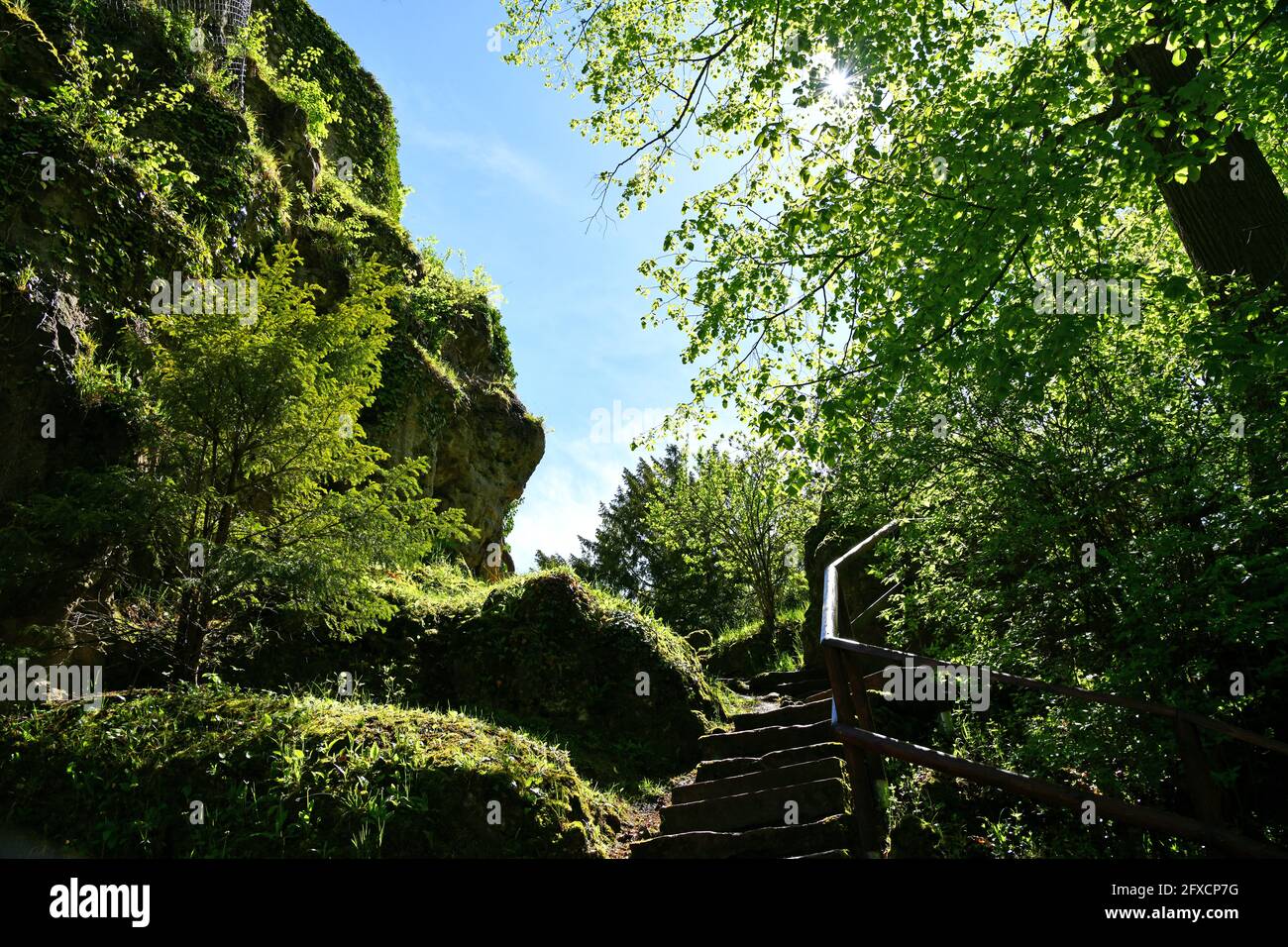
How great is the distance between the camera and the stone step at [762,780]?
5684mm

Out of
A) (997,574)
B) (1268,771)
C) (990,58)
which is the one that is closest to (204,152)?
(990,58)

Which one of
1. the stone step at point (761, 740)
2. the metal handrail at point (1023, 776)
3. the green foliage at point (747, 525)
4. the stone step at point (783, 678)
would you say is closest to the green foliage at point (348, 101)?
the green foliage at point (747, 525)

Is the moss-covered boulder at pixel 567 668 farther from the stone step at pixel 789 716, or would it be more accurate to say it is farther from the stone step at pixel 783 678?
the stone step at pixel 783 678

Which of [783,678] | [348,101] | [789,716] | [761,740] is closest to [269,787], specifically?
[761,740]

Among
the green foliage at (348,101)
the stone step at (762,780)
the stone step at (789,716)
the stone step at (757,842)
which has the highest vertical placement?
the green foliage at (348,101)

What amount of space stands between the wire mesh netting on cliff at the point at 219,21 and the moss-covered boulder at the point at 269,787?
32.7 feet

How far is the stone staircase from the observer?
4.93 m

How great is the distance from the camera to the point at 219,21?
12.9 metres

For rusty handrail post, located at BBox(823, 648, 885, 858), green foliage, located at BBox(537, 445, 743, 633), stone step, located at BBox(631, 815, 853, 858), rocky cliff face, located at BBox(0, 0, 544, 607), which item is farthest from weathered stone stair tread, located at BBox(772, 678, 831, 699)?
green foliage, located at BBox(537, 445, 743, 633)

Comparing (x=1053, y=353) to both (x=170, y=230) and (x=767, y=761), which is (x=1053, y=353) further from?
(x=170, y=230)

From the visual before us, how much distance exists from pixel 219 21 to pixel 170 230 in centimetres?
758

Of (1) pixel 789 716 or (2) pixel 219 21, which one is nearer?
(1) pixel 789 716

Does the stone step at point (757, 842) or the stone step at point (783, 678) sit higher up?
the stone step at point (783, 678)

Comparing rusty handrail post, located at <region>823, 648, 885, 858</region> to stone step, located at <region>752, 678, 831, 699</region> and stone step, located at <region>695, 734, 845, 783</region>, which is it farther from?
stone step, located at <region>752, 678, 831, 699</region>
